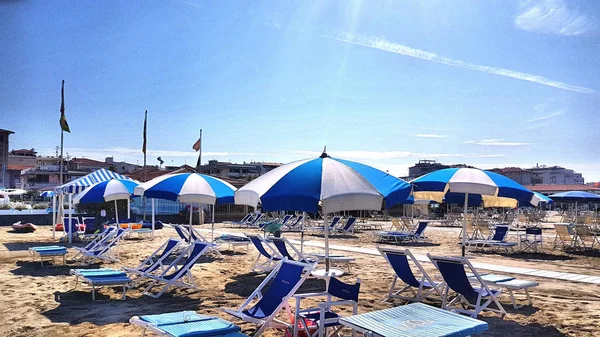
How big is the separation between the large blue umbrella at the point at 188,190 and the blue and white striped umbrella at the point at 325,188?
3705 mm

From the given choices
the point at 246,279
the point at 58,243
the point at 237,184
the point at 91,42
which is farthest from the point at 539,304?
the point at 237,184

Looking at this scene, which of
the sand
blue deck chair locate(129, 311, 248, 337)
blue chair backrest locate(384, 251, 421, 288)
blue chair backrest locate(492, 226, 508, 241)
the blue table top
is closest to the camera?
the blue table top

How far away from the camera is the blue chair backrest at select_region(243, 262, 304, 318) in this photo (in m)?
4.91

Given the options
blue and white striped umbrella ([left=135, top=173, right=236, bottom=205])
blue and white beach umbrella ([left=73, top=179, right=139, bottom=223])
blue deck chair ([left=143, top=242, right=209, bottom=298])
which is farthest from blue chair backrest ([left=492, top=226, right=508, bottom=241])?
blue and white beach umbrella ([left=73, top=179, right=139, bottom=223])

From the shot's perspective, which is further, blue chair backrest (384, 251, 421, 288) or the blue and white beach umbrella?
the blue and white beach umbrella

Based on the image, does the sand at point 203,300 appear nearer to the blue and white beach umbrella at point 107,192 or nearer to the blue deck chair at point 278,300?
the blue deck chair at point 278,300

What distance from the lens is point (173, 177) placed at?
1041 centimetres

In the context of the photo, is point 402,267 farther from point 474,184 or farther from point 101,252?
point 101,252

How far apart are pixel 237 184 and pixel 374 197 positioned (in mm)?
23508

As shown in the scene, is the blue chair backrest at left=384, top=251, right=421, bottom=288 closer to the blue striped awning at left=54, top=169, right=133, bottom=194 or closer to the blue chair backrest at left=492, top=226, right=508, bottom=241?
the blue chair backrest at left=492, top=226, right=508, bottom=241

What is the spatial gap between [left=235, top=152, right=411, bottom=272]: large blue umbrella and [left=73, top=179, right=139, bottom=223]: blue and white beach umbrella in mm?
8776

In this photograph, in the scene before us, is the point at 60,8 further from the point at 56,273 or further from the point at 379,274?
the point at 379,274

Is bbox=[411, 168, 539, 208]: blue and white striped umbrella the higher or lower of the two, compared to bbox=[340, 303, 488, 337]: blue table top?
higher

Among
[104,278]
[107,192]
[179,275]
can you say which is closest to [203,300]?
[179,275]
